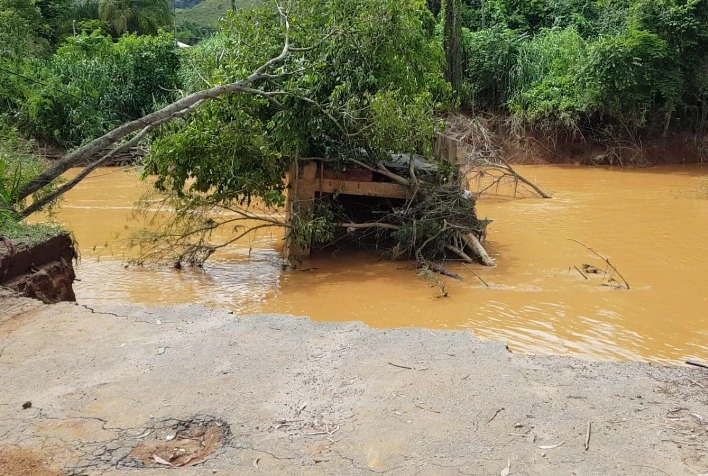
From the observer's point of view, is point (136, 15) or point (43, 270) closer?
point (43, 270)

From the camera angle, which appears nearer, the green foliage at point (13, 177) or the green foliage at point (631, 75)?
the green foliage at point (13, 177)

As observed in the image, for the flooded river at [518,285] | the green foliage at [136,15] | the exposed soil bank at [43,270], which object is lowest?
the flooded river at [518,285]

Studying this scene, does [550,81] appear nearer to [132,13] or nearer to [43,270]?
[43,270]

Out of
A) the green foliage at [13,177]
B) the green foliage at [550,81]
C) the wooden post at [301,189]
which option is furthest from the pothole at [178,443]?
the green foliage at [550,81]

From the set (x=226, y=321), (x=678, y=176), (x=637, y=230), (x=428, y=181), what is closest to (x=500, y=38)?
(x=678, y=176)

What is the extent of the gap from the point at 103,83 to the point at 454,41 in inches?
460

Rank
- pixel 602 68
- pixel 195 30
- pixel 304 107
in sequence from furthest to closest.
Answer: pixel 195 30, pixel 602 68, pixel 304 107

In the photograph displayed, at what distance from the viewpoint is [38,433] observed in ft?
11.0

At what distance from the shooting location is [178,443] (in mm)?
3328

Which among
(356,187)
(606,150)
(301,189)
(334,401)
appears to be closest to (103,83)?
(301,189)

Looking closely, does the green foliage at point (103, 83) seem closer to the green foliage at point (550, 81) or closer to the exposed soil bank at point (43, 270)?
the green foliage at point (550, 81)

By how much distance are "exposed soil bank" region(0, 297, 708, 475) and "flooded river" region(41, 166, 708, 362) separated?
2.13 m

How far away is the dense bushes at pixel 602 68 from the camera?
17.3 m

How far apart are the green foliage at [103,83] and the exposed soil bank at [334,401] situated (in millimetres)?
17197
